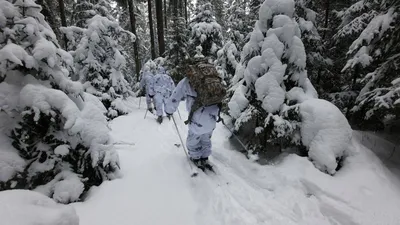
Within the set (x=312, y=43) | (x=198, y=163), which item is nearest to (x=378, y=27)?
(x=312, y=43)

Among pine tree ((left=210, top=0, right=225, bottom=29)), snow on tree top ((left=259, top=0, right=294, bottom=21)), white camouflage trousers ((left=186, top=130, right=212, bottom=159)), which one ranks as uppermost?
pine tree ((left=210, top=0, right=225, bottom=29))

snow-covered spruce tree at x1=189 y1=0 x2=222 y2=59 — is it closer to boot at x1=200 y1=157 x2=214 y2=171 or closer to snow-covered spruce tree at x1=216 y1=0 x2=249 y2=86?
snow-covered spruce tree at x1=216 y1=0 x2=249 y2=86

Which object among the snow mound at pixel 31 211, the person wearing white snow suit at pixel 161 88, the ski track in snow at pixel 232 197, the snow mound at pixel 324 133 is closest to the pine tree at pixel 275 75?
the snow mound at pixel 324 133

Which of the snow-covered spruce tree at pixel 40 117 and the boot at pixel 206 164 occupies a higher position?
the snow-covered spruce tree at pixel 40 117

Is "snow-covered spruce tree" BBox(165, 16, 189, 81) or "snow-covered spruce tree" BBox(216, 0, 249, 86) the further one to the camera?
"snow-covered spruce tree" BBox(165, 16, 189, 81)

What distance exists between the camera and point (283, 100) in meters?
5.54

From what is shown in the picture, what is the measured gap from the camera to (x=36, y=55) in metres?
3.56

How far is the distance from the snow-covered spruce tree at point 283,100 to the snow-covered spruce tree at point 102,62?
7455 millimetres

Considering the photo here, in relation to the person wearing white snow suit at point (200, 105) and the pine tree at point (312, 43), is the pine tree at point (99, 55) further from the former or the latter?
the pine tree at point (312, 43)

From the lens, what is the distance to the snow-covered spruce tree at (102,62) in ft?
34.4

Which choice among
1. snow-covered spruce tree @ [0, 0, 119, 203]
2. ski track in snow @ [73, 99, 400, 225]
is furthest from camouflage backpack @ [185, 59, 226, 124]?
snow-covered spruce tree @ [0, 0, 119, 203]

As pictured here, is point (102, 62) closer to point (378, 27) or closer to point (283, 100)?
point (283, 100)

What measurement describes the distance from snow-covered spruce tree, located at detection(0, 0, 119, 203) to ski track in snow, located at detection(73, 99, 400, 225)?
20.7 inches

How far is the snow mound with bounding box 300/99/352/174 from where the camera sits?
466 cm
